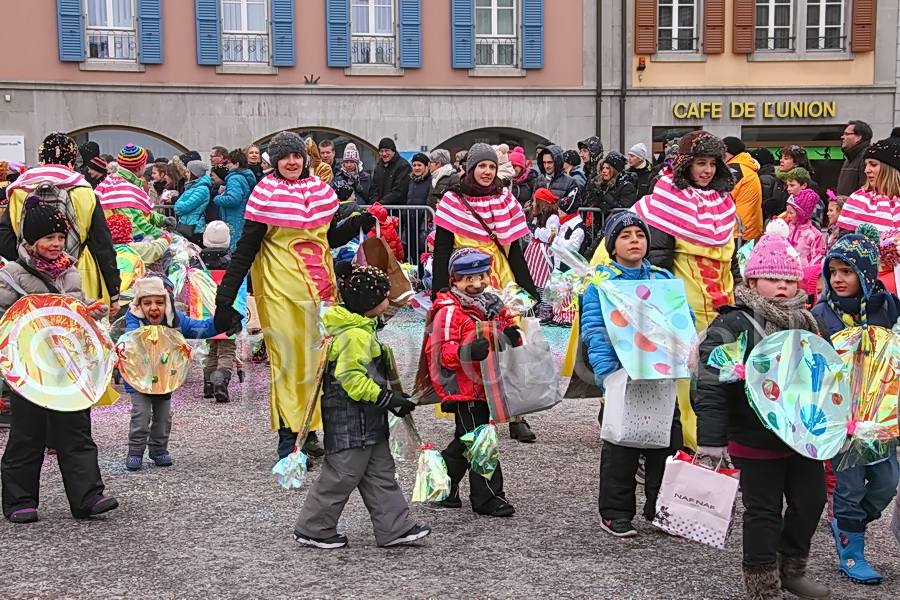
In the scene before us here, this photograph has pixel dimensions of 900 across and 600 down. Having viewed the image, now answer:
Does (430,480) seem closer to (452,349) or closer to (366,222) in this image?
(452,349)

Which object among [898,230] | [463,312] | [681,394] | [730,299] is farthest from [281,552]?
[898,230]

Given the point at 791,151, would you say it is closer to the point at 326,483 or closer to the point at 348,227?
the point at 348,227

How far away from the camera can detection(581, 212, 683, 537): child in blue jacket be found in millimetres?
5605

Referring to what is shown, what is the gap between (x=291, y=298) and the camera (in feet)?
22.5

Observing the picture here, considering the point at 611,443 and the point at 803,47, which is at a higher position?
the point at 803,47

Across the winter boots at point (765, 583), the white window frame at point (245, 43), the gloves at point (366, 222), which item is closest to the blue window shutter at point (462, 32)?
the white window frame at point (245, 43)

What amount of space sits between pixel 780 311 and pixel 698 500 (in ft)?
2.64

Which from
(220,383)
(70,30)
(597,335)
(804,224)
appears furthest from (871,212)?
(70,30)

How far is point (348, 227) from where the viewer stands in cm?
703

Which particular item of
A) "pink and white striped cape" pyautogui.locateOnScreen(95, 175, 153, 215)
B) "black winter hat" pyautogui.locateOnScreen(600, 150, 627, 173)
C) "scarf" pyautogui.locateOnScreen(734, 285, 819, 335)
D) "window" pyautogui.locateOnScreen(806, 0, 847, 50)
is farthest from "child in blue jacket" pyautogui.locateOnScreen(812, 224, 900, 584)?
"window" pyautogui.locateOnScreen(806, 0, 847, 50)

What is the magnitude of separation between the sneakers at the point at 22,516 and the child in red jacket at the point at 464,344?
205 cm

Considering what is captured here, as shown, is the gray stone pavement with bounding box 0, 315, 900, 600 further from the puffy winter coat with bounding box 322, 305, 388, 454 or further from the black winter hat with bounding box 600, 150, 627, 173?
the black winter hat with bounding box 600, 150, 627, 173

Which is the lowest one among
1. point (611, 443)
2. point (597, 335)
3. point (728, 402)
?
point (611, 443)

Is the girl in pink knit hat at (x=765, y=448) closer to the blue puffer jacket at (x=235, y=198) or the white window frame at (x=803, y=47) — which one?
the blue puffer jacket at (x=235, y=198)
